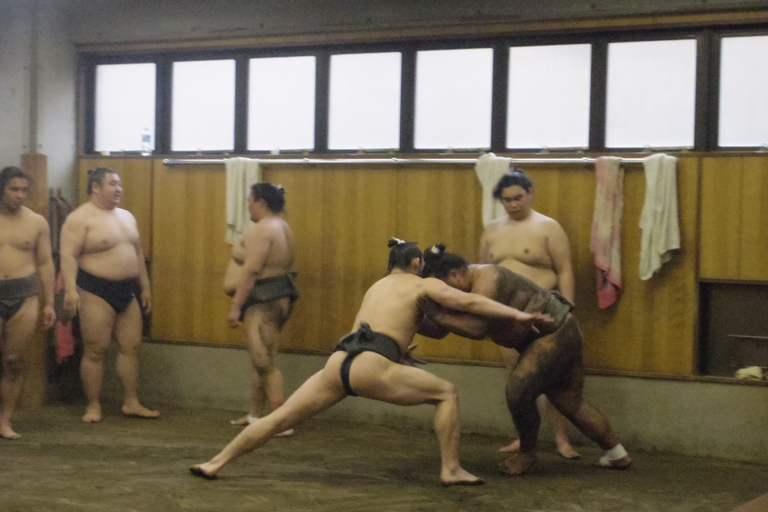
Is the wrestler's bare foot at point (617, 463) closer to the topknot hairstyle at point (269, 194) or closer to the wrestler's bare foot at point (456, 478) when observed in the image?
the wrestler's bare foot at point (456, 478)

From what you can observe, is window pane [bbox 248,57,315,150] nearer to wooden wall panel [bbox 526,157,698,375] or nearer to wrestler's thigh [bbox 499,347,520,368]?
wooden wall panel [bbox 526,157,698,375]

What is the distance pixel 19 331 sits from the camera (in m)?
4.88

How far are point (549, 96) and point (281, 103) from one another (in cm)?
174

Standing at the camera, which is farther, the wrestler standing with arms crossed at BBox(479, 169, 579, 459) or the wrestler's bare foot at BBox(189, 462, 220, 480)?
the wrestler standing with arms crossed at BBox(479, 169, 579, 459)

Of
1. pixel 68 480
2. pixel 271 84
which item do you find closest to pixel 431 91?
pixel 271 84

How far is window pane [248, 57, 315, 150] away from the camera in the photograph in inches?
227

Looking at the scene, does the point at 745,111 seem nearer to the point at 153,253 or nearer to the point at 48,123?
the point at 153,253

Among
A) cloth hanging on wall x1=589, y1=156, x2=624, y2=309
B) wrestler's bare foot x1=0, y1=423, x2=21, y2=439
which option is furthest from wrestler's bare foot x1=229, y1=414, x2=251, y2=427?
cloth hanging on wall x1=589, y1=156, x2=624, y2=309

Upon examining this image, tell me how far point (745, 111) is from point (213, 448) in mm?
3314

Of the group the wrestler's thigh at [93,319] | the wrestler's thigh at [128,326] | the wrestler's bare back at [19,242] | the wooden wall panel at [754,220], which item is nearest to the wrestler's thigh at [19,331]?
the wrestler's bare back at [19,242]

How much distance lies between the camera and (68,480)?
150 inches

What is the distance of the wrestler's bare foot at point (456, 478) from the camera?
3783 mm

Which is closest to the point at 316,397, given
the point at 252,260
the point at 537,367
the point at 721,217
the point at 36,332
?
the point at 537,367

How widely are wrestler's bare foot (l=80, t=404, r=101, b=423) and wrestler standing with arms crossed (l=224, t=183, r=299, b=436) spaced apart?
3.28 feet
